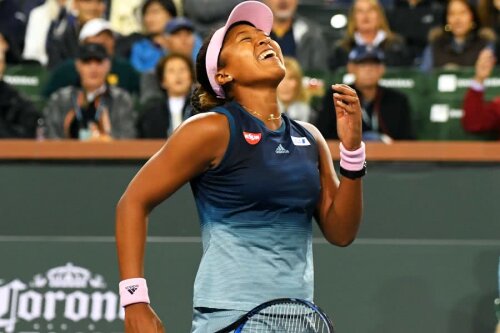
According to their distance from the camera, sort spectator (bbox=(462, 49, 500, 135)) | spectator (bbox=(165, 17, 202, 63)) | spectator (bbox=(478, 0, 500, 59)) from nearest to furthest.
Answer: spectator (bbox=(462, 49, 500, 135)), spectator (bbox=(165, 17, 202, 63)), spectator (bbox=(478, 0, 500, 59))

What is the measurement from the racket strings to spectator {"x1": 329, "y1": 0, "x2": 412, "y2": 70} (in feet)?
16.9

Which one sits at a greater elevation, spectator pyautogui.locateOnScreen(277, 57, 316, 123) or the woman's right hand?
spectator pyautogui.locateOnScreen(277, 57, 316, 123)

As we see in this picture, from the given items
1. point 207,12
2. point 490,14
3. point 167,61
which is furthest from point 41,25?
point 490,14

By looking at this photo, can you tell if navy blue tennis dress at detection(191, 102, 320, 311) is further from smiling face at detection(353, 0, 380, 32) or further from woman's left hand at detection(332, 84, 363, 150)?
smiling face at detection(353, 0, 380, 32)

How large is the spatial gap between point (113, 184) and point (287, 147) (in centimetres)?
266

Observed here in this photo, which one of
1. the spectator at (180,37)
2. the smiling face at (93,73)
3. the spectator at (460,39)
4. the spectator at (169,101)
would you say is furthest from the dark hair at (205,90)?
the spectator at (460,39)

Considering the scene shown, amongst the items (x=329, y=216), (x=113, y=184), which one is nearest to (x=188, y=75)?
(x=113, y=184)

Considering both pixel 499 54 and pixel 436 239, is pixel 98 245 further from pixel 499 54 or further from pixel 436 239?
pixel 499 54

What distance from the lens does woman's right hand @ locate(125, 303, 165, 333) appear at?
302 centimetres

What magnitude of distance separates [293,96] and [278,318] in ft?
13.6

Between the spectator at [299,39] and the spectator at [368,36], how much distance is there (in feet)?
0.39

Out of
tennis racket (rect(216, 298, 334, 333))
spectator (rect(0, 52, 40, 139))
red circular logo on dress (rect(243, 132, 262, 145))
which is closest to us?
tennis racket (rect(216, 298, 334, 333))

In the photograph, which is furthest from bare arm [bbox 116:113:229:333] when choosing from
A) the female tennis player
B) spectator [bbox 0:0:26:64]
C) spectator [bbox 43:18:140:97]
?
spectator [bbox 0:0:26:64]

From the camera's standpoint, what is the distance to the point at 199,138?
3.13 m
